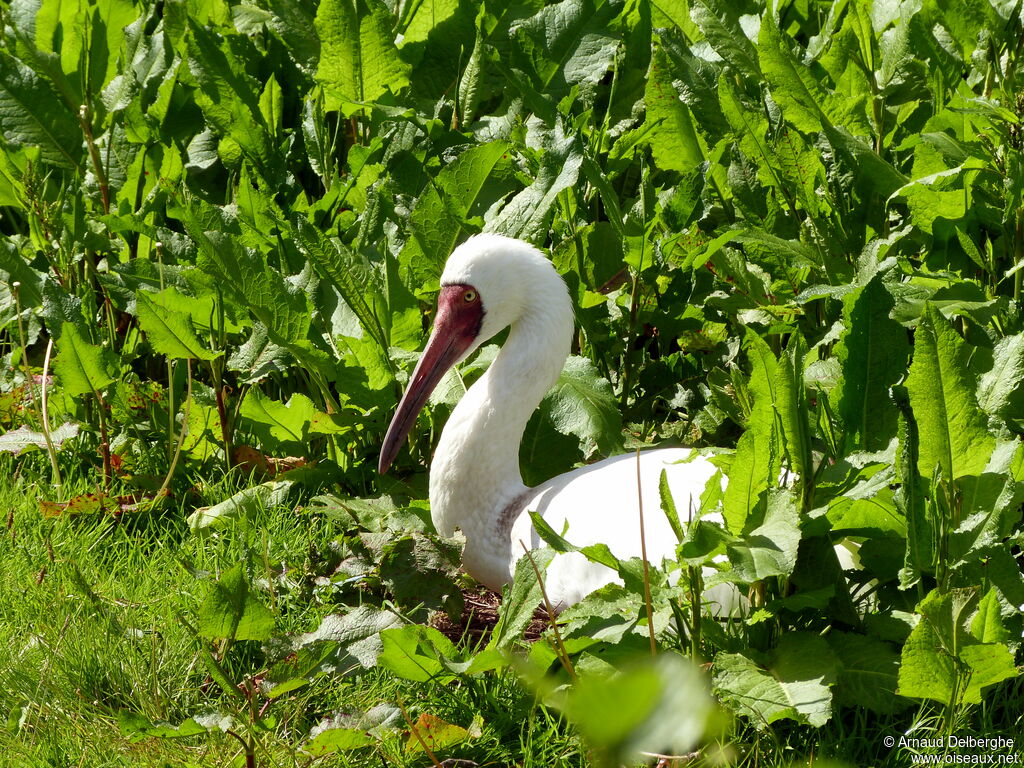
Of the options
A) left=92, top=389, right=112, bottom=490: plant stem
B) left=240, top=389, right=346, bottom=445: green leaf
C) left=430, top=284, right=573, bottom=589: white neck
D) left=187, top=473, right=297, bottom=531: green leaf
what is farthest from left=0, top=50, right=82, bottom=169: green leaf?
left=430, top=284, right=573, bottom=589: white neck

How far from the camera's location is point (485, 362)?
12.7ft

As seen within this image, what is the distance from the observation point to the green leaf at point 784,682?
2.35 metres

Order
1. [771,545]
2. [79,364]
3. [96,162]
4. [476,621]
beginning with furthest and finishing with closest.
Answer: [96,162] → [79,364] → [476,621] → [771,545]

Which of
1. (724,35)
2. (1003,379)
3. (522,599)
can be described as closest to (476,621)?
(522,599)

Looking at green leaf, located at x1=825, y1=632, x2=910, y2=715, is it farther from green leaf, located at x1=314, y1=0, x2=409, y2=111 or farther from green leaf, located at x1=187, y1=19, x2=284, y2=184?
green leaf, located at x1=187, y1=19, x2=284, y2=184

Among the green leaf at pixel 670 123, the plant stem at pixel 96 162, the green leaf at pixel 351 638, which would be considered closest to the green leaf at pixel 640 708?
the green leaf at pixel 351 638

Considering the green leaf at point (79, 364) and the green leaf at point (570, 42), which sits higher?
the green leaf at point (570, 42)

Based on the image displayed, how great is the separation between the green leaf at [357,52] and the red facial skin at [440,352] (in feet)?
4.20

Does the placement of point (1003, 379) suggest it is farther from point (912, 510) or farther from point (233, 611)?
point (233, 611)

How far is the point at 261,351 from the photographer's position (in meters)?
3.79

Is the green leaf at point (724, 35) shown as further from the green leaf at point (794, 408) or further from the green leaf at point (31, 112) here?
the green leaf at point (31, 112)

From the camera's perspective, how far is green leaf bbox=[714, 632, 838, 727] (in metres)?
2.35

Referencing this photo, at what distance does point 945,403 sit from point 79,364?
105 inches

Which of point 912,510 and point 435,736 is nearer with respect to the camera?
point 912,510
